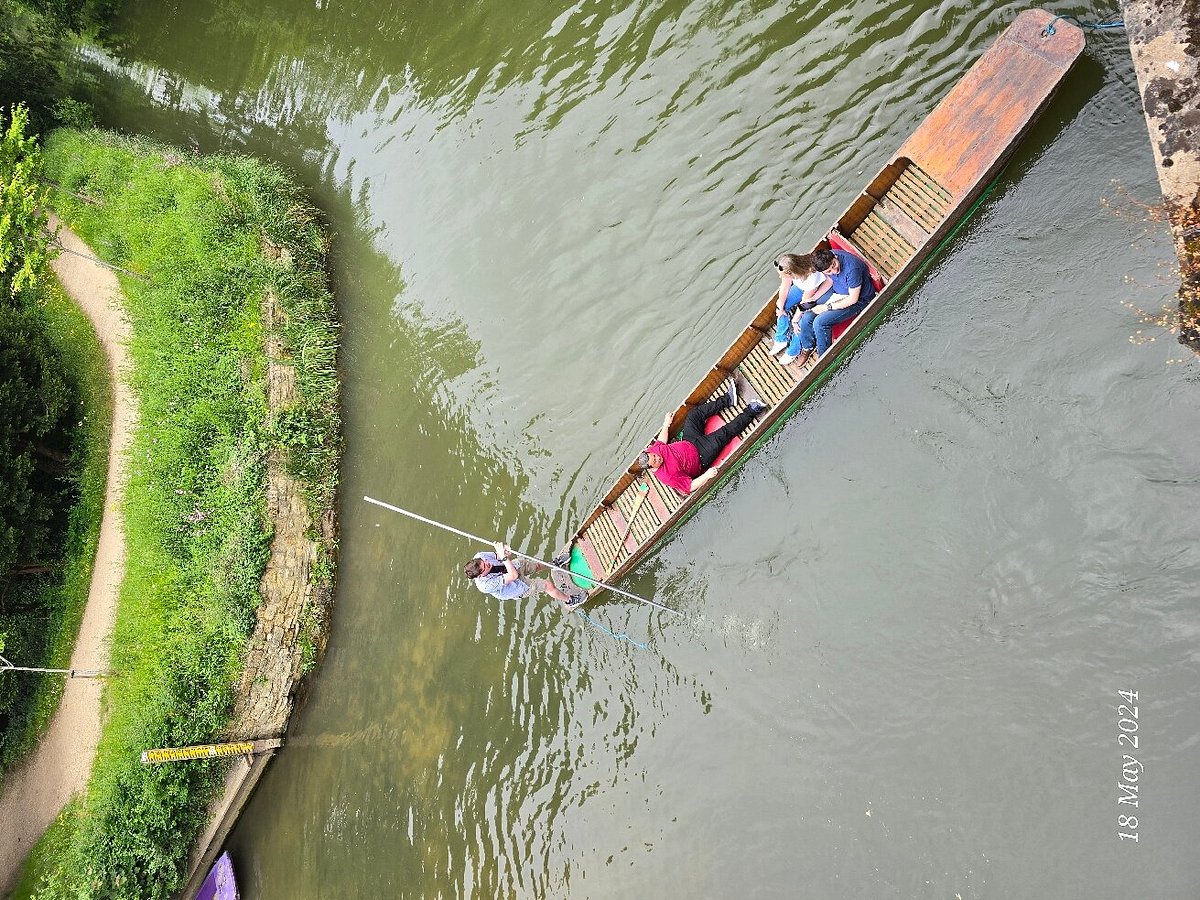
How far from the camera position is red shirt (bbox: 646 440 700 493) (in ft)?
25.8

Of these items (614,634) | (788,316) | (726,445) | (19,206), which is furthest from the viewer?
(19,206)

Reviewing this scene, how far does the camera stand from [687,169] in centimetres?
923

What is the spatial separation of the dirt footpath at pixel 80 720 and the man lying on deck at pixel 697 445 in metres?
8.60

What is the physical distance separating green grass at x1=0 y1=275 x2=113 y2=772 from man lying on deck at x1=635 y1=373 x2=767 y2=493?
31.6 ft

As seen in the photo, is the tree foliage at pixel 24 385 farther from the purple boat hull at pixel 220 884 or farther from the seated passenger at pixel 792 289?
the seated passenger at pixel 792 289

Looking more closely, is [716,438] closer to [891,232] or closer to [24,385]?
[891,232]

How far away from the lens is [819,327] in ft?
25.0

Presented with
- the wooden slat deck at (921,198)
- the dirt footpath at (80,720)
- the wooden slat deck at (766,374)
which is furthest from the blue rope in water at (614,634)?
the dirt footpath at (80,720)

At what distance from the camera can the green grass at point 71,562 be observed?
462 inches

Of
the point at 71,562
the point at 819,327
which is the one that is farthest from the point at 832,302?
the point at 71,562

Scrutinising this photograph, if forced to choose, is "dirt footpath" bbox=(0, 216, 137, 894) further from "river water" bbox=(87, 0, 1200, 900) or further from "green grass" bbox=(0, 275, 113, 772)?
"river water" bbox=(87, 0, 1200, 900)

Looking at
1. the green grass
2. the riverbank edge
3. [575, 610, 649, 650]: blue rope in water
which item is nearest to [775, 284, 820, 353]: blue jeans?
the riverbank edge

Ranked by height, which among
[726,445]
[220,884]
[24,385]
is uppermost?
[24,385]

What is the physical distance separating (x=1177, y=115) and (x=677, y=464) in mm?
5167
